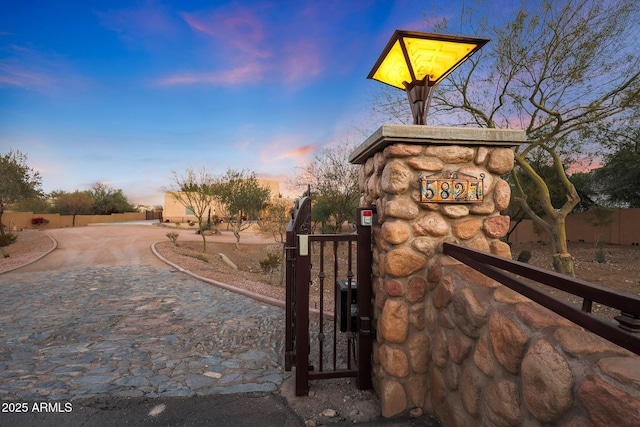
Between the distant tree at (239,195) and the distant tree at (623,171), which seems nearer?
the distant tree at (623,171)

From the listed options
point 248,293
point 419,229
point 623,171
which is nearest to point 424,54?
point 419,229

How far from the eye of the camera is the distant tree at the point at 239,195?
68.0ft

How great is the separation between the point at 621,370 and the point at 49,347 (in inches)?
198

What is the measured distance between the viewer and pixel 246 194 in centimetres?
2083

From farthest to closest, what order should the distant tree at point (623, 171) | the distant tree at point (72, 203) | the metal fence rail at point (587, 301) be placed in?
the distant tree at point (72, 203) < the distant tree at point (623, 171) < the metal fence rail at point (587, 301)

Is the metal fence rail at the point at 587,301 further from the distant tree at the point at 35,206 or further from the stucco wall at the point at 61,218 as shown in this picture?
the distant tree at the point at 35,206

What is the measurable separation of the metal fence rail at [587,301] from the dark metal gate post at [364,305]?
3.52 ft

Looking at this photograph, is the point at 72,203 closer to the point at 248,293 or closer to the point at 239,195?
the point at 239,195

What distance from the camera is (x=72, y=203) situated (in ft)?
111

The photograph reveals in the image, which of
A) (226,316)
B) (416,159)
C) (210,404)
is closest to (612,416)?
(416,159)

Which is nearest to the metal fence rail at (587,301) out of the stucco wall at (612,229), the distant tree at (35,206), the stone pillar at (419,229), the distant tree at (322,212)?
the stone pillar at (419,229)

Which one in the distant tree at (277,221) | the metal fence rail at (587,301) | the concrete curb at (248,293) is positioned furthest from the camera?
the distant tree at (277,221)

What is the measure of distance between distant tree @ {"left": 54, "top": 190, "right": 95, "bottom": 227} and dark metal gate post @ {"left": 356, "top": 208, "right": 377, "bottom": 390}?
40.0 metres

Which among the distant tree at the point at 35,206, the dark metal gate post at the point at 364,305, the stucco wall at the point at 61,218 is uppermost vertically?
the distant tree at the point at 35,206
